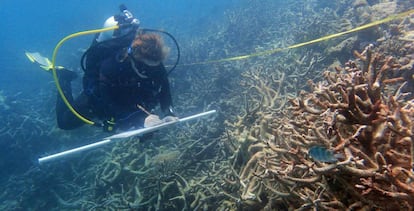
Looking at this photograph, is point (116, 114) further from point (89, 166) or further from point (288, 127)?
point (89, 166)

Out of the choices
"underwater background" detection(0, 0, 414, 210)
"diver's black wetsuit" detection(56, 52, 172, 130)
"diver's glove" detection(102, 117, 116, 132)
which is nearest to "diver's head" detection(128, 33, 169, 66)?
"diver's black wetsuit" detection(56, 52, 172, 130)

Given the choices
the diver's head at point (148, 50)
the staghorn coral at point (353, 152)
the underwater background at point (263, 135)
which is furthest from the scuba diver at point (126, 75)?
the staghorn coral at point (353, 152)

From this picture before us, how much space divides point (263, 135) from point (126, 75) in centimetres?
211

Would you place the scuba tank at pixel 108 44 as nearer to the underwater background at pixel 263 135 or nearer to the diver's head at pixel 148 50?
the diver's head at pixel 148 50

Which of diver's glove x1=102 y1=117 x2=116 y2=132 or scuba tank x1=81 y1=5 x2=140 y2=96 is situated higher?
scuba tank x1=81 y1=5 x2=140 y2=96

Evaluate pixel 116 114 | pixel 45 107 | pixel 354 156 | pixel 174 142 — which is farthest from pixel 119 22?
pixel 45 107

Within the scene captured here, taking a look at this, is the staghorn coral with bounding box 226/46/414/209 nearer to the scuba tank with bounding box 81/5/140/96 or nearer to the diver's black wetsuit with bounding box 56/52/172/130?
the diver's black wetsuit with bounding box 56/52/172/130

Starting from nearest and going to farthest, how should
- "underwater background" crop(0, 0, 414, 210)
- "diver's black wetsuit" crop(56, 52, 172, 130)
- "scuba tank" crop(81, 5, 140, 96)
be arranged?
1. "underwater background" crop(0, 0, 414, 210)
2. "diver's black wetsuit" crop(56, 52, 172, 130)
3. "scuba tank" crop(81, 5, 140, 96)

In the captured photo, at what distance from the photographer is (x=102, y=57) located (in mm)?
4637

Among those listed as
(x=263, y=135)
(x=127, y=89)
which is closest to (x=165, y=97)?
(x=127, y=89)

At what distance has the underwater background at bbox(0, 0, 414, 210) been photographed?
2.08 meters

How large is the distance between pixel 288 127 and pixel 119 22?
318 centimetres

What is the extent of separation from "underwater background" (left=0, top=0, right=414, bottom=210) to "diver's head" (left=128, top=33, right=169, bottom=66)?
1279 millimetres

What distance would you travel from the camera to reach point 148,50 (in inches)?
157
